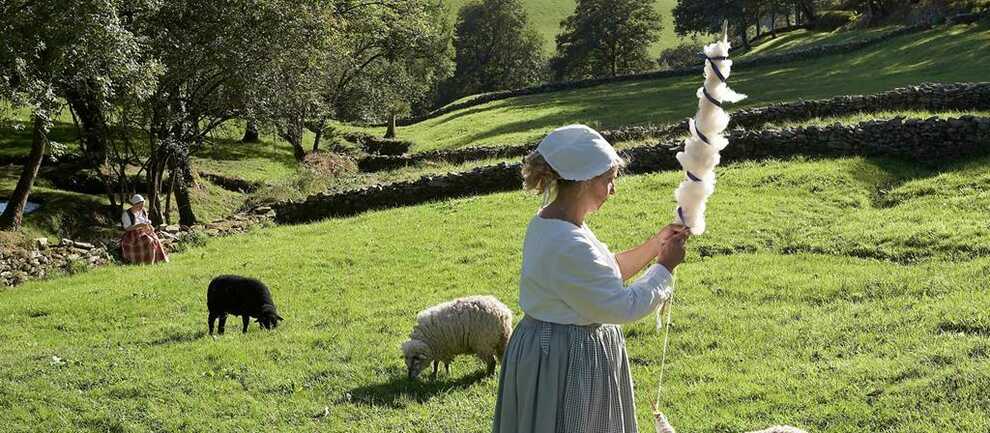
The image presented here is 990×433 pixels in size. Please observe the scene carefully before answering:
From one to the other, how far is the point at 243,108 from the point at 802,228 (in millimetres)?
16535

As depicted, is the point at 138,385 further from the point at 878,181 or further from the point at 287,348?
the point at 878,181

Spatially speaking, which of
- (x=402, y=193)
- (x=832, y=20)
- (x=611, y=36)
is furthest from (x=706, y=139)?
(x=611, y=36)

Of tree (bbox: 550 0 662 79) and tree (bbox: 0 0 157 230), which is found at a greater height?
tree (bbox: 550 0 662 79)

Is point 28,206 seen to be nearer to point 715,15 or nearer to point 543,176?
point 543,176

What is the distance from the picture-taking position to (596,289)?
4.33 metres

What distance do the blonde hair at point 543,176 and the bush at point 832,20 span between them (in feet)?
200

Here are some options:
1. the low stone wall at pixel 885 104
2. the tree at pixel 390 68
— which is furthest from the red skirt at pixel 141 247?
the tree at pixel 390 68

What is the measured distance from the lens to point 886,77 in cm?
3256

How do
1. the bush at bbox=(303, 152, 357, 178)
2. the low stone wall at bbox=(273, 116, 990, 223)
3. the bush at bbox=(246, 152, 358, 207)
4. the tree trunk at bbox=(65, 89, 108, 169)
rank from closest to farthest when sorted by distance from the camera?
1. the low stone wall at bbox=(273, 116, 990, 223)
2. the tree trunk at bbox=(65, 89, 108, 169)
3. the bush at bbox=(246, 152, 358, 207)
4. the bush at bbox=(303, 152, 357, 178)

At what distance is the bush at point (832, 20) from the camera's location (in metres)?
59.8

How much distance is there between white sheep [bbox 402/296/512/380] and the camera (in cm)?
962

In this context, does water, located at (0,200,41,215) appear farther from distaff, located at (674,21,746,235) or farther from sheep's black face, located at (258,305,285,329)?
distaff, located at (674,21,746,235)

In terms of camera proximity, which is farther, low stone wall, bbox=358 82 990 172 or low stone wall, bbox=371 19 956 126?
low stone wall, bbox=371 19 956 126

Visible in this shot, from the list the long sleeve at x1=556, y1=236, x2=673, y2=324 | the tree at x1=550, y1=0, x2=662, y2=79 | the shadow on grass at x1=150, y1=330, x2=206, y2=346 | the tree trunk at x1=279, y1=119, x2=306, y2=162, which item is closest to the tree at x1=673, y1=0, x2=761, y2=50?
the tree at x1=550, y1=0, x2=662, y2=79
